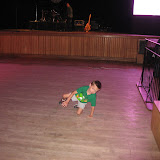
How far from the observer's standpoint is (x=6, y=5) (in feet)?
36.5

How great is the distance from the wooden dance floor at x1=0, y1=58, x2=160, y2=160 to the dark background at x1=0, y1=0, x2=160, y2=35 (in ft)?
22.2

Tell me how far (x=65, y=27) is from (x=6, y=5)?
343cm

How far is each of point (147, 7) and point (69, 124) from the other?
26.0ft

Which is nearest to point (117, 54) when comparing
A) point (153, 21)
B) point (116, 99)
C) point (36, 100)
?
point (153, 21)

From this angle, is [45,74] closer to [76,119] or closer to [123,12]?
[76,119]

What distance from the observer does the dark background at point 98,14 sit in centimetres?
1104

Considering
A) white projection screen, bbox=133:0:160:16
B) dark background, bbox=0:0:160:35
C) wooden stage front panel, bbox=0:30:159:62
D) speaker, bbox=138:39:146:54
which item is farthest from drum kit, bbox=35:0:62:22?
speaker, bbox=138:39:146:54

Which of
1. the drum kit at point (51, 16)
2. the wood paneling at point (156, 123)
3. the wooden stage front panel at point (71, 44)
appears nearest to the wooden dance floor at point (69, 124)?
the wood paneling at point (156, 123)

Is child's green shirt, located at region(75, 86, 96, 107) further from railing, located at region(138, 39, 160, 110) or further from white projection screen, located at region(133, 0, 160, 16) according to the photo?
white projection screen, located at region(133, 0, 160, 16)

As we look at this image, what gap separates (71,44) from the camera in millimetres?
8680

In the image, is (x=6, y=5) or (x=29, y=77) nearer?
(x=29, y=77)

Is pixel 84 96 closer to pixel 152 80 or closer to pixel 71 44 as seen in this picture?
pixel 152 80

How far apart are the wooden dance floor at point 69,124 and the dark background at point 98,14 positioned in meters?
6.78

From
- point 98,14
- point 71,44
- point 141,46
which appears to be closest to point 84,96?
point 141,46
